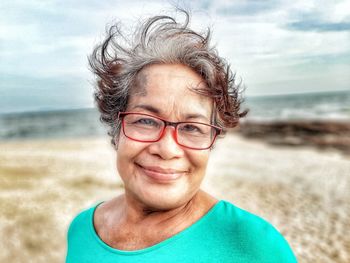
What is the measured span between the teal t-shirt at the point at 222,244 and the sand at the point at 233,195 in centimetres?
113

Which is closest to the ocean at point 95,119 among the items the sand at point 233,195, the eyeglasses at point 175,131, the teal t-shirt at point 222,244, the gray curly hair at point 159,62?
the sand at point 233,195

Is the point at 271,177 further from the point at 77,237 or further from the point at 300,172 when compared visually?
the point at 77,237

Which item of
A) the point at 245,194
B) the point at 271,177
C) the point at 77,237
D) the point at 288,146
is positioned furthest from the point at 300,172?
the point at 77,237

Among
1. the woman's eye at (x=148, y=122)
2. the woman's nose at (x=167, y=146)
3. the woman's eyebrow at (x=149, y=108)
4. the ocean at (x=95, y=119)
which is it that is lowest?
the ocean at (x=95, y=119)

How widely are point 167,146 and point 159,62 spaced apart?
38 centimetres

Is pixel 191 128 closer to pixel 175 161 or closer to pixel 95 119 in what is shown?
pixel 175 161

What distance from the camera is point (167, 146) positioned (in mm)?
1653

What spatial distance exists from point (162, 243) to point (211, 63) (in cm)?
82

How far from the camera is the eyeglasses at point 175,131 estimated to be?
1672 millimetres

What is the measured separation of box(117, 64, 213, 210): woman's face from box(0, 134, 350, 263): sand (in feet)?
3.61

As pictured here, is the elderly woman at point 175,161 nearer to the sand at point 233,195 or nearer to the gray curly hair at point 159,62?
the gray curly hair at point 159,62

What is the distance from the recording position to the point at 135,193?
5.76 feet

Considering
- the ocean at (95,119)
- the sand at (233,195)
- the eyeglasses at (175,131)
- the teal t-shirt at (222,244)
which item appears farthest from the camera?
the ocean at (95,119)

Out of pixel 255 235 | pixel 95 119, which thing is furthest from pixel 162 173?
pixel 95 119
